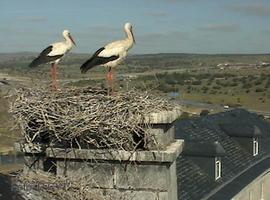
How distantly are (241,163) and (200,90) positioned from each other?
210 ft

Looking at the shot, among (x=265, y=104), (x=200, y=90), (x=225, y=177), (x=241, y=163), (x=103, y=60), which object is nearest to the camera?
(x=103, y=60)

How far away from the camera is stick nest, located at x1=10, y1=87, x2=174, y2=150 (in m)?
4.85

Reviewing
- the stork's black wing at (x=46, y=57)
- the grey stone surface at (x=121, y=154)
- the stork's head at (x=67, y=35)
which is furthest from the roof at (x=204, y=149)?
the grey stone surface at (x=121, y=154)

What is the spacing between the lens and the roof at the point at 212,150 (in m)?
12.9

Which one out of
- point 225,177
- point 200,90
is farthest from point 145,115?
point 200,90

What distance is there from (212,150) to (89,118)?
33.5ft

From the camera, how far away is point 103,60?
649cm

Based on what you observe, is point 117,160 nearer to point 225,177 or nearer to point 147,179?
point 147,179

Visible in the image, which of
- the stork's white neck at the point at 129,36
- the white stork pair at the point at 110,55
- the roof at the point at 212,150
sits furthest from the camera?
the roof at the point at 212,150

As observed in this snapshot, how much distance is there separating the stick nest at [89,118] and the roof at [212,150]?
667 centimetres

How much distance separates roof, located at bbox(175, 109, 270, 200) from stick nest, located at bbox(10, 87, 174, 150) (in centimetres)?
667

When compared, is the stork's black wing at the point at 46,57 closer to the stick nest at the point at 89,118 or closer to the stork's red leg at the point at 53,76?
the stork's red leg at the point at 53,76

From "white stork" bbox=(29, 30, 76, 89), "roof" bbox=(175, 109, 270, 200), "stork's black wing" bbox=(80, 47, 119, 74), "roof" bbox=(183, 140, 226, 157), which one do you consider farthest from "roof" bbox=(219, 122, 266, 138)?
"stork's black wing" bbox=(80, 47, 119, 74)

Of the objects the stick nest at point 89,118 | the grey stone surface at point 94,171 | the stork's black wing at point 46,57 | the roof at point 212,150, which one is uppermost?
the stork's black wing at point 46,57
